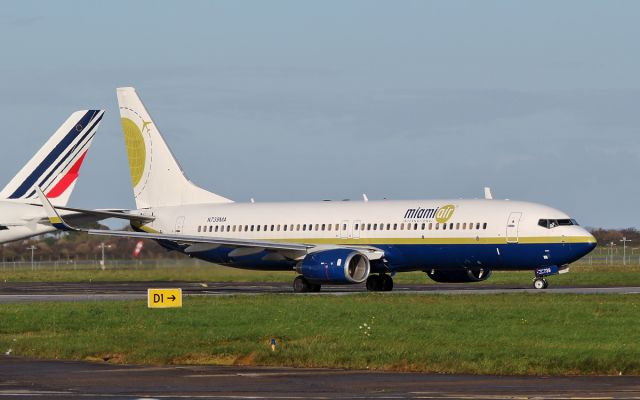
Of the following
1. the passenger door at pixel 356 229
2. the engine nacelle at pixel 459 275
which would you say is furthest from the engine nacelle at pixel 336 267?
the engine nacelle at pixel 459 275

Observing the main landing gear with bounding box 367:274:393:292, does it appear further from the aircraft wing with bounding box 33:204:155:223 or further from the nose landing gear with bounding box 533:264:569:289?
the aircraft wing with bounding box 33:204:155:223

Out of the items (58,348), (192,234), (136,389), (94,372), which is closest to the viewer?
(136,389)

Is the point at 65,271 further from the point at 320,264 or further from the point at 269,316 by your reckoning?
the point at 269,316

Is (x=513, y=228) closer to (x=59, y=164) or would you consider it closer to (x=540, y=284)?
(x=540, y=284)

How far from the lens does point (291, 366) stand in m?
26.4

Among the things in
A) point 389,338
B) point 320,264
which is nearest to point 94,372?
point 389,338

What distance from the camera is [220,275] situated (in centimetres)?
6812

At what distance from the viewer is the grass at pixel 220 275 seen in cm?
6794

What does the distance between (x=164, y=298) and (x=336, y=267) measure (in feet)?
45.8

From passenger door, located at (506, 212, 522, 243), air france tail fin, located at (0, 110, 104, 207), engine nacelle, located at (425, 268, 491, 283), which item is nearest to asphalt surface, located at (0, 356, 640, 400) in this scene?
passenger door, located at (506, 212, 522, 243)

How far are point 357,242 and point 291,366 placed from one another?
102 ft

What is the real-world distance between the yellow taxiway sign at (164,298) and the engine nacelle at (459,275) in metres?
19.2

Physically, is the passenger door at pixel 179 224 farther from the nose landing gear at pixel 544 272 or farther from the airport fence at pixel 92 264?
the nose landing gear at pixel 544 272

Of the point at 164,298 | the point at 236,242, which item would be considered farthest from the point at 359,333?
the point at 236,242
